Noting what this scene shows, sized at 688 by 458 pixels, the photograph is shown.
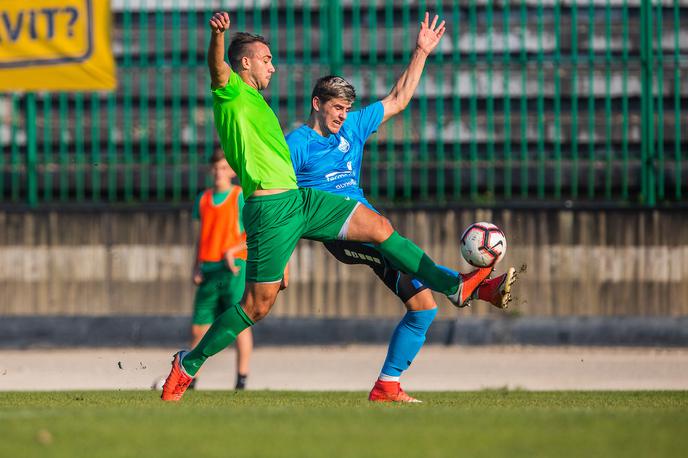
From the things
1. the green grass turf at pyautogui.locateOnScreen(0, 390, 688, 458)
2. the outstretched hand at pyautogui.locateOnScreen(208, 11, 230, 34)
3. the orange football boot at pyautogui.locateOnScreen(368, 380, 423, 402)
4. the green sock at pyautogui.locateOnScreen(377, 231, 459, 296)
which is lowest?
the orange football boot at pyautogui.locateOnScreen(368, 380, 423, 402)

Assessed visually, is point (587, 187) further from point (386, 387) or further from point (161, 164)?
point (386, 387)

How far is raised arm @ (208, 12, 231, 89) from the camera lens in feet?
21.2

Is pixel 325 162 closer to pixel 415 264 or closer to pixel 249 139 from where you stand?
pixel 249 139

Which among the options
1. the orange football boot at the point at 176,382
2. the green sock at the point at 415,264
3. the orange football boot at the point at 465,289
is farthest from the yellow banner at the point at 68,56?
the orange football boot at the point at 465,289

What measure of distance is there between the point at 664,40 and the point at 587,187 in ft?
4.82

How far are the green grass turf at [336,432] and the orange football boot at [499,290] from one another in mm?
934

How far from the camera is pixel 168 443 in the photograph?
480cm

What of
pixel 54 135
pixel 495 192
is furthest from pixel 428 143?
pixel 54 135

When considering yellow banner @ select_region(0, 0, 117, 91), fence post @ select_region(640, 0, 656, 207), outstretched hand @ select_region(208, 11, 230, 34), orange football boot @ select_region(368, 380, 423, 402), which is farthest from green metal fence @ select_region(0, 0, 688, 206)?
outstretched hand @ select_region(208, 11, 230, 34)

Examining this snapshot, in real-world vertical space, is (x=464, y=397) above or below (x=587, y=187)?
below

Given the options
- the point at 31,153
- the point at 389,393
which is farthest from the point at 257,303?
the point at 31,153

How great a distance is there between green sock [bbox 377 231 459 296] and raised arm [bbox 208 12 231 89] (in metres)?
1.14

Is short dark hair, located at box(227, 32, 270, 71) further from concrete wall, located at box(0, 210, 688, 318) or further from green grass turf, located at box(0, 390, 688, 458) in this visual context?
concrete wall, located at box(0, 210, 688, 318)

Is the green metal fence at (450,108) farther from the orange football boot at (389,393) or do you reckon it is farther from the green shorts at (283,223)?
the green shorts at (283,223)
